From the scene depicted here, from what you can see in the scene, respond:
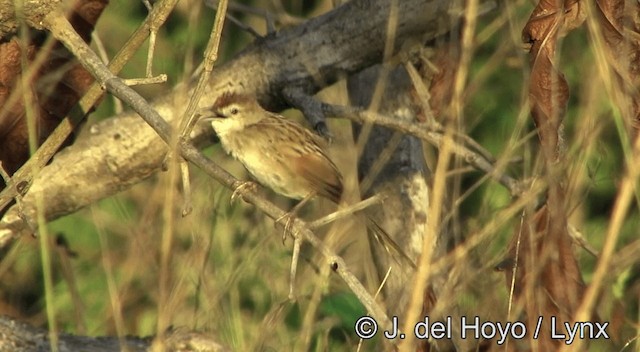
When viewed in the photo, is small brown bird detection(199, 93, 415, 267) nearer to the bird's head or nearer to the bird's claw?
the bird's head

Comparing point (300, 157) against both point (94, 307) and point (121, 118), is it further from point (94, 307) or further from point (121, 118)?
point (94, 307)

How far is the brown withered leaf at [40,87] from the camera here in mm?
3754

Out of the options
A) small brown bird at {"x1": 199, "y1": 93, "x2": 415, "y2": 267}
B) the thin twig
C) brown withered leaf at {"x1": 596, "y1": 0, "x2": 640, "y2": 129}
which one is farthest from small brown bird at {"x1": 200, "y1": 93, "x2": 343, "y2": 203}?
brown withered leaf at {"x1": 596, "y1": 0, "x2": 640, "y2": 129}

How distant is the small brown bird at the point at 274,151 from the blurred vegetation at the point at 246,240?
0.85 feet

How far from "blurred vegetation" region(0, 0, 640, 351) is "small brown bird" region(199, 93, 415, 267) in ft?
0.85

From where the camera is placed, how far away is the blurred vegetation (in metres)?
4.01

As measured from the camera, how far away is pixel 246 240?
4953 millimetres

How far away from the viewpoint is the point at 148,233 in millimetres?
4824

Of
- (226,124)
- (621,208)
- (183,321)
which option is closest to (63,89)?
(226,124)

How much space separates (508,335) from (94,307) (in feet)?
8.74

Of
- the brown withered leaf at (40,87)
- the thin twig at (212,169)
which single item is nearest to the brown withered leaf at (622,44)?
the thin twig at (212,169)

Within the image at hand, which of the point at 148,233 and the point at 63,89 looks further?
the point at 148,233

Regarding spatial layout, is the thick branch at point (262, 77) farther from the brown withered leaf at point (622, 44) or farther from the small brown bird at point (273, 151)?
the brown withered leaf at point (622, 44)

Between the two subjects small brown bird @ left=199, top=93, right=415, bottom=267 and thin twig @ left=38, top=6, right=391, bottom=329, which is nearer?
thin twig @ left=38, top=6, right=391, bottom=329
